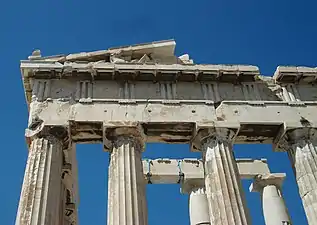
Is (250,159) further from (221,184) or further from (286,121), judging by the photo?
(221,184)

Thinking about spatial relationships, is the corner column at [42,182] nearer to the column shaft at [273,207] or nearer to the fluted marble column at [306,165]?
the fluted marble column at [306,165]

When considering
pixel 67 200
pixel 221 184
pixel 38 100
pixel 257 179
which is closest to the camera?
pixel 221 184

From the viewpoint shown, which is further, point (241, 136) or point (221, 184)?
point (241, 136)

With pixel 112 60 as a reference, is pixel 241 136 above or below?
below

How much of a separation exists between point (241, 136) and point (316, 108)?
10.8 feet

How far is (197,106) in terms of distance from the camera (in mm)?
19688

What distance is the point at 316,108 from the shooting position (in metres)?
20.3

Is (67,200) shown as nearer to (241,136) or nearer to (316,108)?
(241,136)

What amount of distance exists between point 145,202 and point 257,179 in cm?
835

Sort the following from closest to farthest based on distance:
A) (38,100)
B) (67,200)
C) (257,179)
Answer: (38,100) → (67,200) → (257,179)

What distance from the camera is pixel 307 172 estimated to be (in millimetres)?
18344

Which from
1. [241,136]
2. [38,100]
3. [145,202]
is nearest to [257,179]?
[241,136]

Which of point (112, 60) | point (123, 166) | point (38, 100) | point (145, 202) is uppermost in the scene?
point (112, 60)

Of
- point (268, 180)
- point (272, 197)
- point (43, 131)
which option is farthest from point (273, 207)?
point (43, 131)
